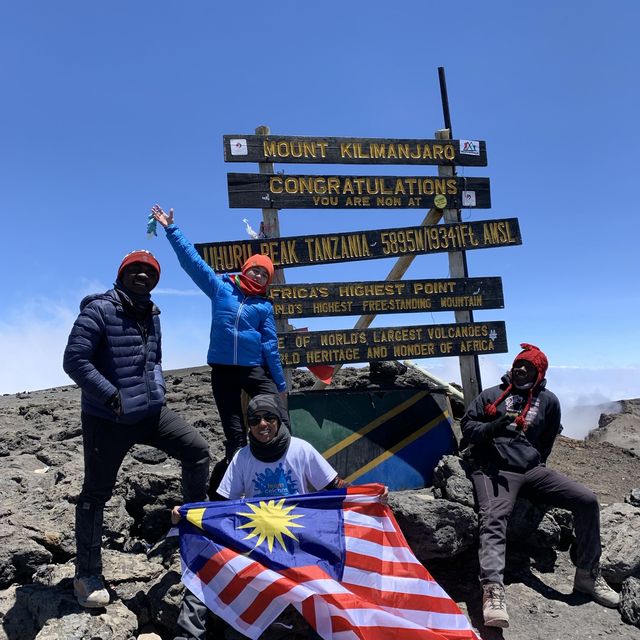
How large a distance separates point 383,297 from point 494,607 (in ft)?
12.3

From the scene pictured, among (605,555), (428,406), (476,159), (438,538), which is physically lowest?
(605,555)

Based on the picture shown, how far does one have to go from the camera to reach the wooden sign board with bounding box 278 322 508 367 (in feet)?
23.0

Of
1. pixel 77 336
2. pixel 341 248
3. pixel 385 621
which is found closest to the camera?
pixel 385 621

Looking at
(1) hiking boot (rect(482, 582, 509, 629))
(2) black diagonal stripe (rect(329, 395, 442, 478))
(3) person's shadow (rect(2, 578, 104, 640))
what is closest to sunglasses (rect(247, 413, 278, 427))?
(3) person's shadow (rect(2, 578, 104, 640))

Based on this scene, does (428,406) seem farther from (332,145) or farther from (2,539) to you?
(2,539)

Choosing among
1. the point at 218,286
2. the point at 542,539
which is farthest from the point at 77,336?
the point at 542,539

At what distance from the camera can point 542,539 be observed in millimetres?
5691

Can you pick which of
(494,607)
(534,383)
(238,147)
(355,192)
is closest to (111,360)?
(494,607)

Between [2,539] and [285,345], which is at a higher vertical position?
[285,345]

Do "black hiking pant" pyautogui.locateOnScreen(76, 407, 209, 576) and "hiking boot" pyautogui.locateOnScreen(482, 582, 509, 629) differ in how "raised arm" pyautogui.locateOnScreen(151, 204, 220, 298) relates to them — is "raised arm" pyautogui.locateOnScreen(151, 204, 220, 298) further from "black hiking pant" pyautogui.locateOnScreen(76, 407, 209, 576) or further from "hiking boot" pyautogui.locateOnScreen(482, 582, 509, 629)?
"hiking boot" pyautogui.locateOnScreen(482, 582, 509, 629)

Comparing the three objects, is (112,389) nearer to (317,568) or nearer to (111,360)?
(111,360)

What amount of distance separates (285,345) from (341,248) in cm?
137

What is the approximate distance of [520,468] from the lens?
532 centimetres

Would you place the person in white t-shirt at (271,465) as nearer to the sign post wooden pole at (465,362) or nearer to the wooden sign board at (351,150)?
the sign post wooden pole at (465,362)
